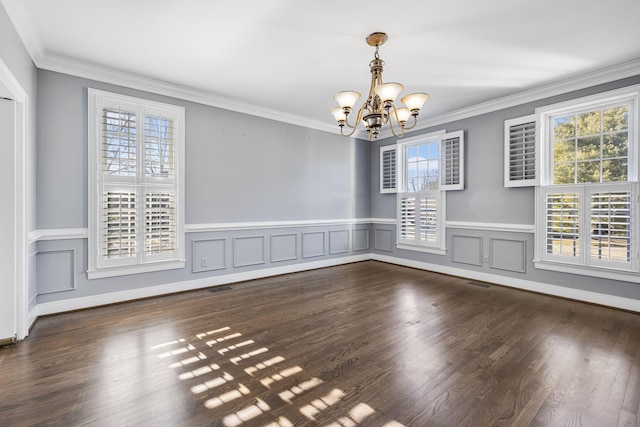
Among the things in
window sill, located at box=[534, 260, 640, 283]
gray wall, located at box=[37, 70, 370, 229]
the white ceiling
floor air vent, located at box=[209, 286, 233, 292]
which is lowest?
floor air vent, located at box=[209, 286, 233, 292]

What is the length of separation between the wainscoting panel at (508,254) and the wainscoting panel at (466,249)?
0.63 ft

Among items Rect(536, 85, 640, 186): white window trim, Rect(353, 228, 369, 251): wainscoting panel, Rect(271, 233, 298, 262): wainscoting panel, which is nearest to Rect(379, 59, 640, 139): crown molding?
Rect(536, 85, 640, 186): white window trim

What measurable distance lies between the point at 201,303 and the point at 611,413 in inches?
142

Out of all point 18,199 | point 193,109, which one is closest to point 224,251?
point 193,109

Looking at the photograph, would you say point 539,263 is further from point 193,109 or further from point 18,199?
point 18,199

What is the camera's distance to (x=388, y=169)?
6.10m

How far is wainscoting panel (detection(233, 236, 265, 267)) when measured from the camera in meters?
4.60

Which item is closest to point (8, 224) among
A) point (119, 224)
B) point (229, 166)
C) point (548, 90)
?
point (119, 224)

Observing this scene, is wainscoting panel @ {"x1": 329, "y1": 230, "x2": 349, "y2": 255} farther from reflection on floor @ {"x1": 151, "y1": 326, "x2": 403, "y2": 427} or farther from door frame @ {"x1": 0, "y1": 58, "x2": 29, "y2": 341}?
door frame @ {"x1": 0, "y1": 58, "x2": 29, "y2": 341}

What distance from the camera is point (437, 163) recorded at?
5.29 metres

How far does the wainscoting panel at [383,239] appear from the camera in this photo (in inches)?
242

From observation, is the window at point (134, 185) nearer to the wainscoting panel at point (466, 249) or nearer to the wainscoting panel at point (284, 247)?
the wainscoting panel at point (284, 247)

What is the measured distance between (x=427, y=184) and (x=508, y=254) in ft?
5.59

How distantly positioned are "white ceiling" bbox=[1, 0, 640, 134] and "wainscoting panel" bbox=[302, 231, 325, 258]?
2478 millimetres
